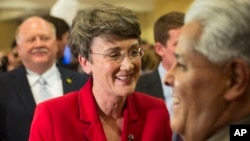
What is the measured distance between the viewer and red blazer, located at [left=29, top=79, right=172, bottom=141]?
1614 mm

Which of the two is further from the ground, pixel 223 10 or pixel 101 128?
pixel 223 10

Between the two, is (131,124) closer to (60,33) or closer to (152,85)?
(152,85)

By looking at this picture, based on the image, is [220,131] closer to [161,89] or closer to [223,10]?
[223,10]

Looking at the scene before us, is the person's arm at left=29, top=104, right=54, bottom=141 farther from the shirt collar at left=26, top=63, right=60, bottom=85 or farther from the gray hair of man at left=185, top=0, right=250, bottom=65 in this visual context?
the shirt collar at left=26, top=63, right=60, bottom=85

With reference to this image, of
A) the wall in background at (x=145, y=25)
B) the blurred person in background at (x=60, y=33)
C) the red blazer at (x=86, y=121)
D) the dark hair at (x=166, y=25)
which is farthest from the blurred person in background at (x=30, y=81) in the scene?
the wall in background at (x=145, y=25)

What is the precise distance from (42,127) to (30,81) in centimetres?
111

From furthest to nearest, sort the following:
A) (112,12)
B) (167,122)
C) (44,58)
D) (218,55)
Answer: (44,58) → (167,122) → (112,12) → (218,55)

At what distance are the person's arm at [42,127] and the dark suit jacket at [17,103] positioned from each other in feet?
2.81

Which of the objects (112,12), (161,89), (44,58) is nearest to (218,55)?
(112,12)

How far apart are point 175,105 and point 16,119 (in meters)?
1.57

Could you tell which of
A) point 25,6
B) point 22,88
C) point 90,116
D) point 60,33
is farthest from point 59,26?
point 25,6

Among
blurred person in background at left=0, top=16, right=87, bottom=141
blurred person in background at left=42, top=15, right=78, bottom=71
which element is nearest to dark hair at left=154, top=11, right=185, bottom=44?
blurred person in background at left=0, top=16, right=87, bottom=141

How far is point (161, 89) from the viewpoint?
2.54m

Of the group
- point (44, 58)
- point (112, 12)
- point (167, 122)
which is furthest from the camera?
point (44, 58)
